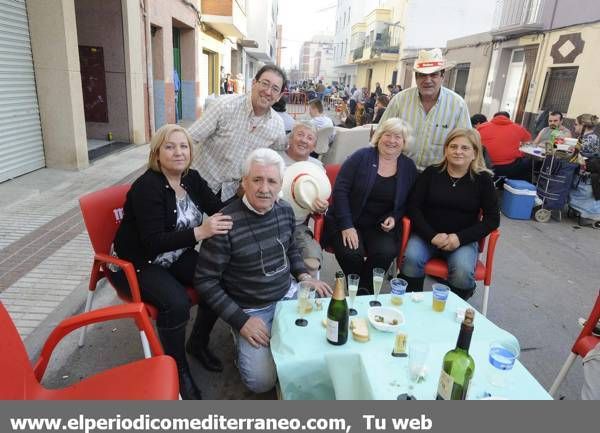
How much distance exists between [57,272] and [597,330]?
3.70 m

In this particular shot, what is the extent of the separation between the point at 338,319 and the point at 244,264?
0.63 m

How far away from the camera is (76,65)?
5.75m

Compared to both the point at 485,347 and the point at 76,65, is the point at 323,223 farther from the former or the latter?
the point at 76,65

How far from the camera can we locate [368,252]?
2.97 meters

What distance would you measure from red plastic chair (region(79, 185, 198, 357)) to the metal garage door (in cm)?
380

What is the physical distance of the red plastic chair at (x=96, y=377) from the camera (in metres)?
1.42

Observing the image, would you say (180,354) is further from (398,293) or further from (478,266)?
(478,266)

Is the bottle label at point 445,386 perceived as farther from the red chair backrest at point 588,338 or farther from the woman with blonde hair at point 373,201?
the woman with blonde hair at point 373,201

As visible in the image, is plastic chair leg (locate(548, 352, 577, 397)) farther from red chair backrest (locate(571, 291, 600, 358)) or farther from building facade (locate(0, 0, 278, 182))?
building facade (locate(0, 0, 278, 182))

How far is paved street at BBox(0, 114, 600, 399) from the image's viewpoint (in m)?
2.49

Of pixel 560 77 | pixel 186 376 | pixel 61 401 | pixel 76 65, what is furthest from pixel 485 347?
pixel 560 77

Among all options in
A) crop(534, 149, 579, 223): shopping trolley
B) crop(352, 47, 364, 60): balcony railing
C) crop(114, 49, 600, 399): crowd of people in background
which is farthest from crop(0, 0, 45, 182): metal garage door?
crop(352, 47, 364, 60): balcony railing

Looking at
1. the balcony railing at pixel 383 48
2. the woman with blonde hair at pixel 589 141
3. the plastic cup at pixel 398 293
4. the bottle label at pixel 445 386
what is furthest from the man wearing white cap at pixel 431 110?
the balcony railing at pixel 383 48

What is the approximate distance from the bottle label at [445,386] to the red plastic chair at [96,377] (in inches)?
37.8
